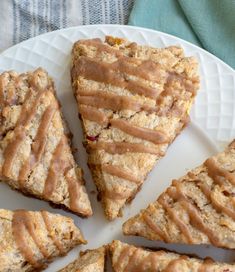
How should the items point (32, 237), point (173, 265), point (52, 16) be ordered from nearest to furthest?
1. point (173, 265)
2. point (32, 237)
3. point (52, 16)

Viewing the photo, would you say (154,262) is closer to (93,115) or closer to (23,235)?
(23,235)

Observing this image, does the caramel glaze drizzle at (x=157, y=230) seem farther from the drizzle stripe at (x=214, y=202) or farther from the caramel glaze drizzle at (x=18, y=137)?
the caramel glaze drizzle at (x=18, y=137)

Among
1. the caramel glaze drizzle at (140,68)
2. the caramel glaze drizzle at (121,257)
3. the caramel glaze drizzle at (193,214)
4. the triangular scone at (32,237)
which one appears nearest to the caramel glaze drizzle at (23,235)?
the triangular scone at (32,237)

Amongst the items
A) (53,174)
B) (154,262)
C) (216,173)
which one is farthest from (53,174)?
(216,173)

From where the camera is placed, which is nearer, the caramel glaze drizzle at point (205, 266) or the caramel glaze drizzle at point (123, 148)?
the caramel glaze drizzle at point (205, 266)

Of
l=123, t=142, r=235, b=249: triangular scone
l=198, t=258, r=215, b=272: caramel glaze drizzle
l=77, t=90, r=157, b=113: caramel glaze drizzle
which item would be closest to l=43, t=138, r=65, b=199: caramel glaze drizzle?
l=77, t=90, r=157, b=113: caramel glaze drizzle

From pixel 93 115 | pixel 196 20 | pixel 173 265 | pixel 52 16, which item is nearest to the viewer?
pixel 173 265

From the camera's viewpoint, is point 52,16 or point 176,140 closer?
point 176,140
